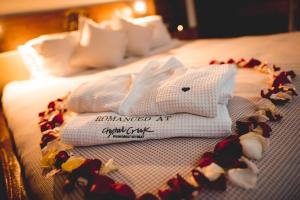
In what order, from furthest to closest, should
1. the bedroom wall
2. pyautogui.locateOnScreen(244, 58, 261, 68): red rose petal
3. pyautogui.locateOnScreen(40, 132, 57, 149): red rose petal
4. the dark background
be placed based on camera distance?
the dark background → the bedroom wall → pyautogui.locateOnScreen(244, 58, 261, 68): red rose petal → pyautogui.locateOnScreen(40, 132, 57, 149): red rose petal

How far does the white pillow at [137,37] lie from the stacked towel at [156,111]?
1458 millimetres

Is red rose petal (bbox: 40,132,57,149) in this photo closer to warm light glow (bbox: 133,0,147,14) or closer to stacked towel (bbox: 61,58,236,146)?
stacked towel (bbox: 61,58,236,146)

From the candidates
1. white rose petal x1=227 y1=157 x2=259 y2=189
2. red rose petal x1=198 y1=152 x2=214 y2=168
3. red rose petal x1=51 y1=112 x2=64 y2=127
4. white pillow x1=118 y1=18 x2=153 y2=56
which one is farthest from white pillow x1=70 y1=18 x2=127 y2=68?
white rose petal x1=227 y1=157 x2=259 y2=189

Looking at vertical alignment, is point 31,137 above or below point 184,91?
below

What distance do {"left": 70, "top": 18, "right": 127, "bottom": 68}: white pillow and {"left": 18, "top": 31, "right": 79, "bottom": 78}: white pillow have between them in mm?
77

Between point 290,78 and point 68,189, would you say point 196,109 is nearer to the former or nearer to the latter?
point 68,189

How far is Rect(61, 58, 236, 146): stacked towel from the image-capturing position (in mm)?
825

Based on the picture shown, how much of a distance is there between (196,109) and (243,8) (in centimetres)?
395

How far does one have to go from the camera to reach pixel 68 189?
2.29 ft

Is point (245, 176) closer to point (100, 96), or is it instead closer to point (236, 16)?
point (100, 96)

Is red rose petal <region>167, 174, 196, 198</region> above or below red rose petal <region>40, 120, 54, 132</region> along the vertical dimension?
below

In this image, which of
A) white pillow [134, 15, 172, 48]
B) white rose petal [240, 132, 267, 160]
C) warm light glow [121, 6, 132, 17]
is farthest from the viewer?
warm light glow [121, 6, 132, 17]

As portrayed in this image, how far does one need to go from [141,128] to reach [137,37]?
5.99 ft

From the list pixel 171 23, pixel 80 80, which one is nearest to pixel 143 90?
pixel 80 80
